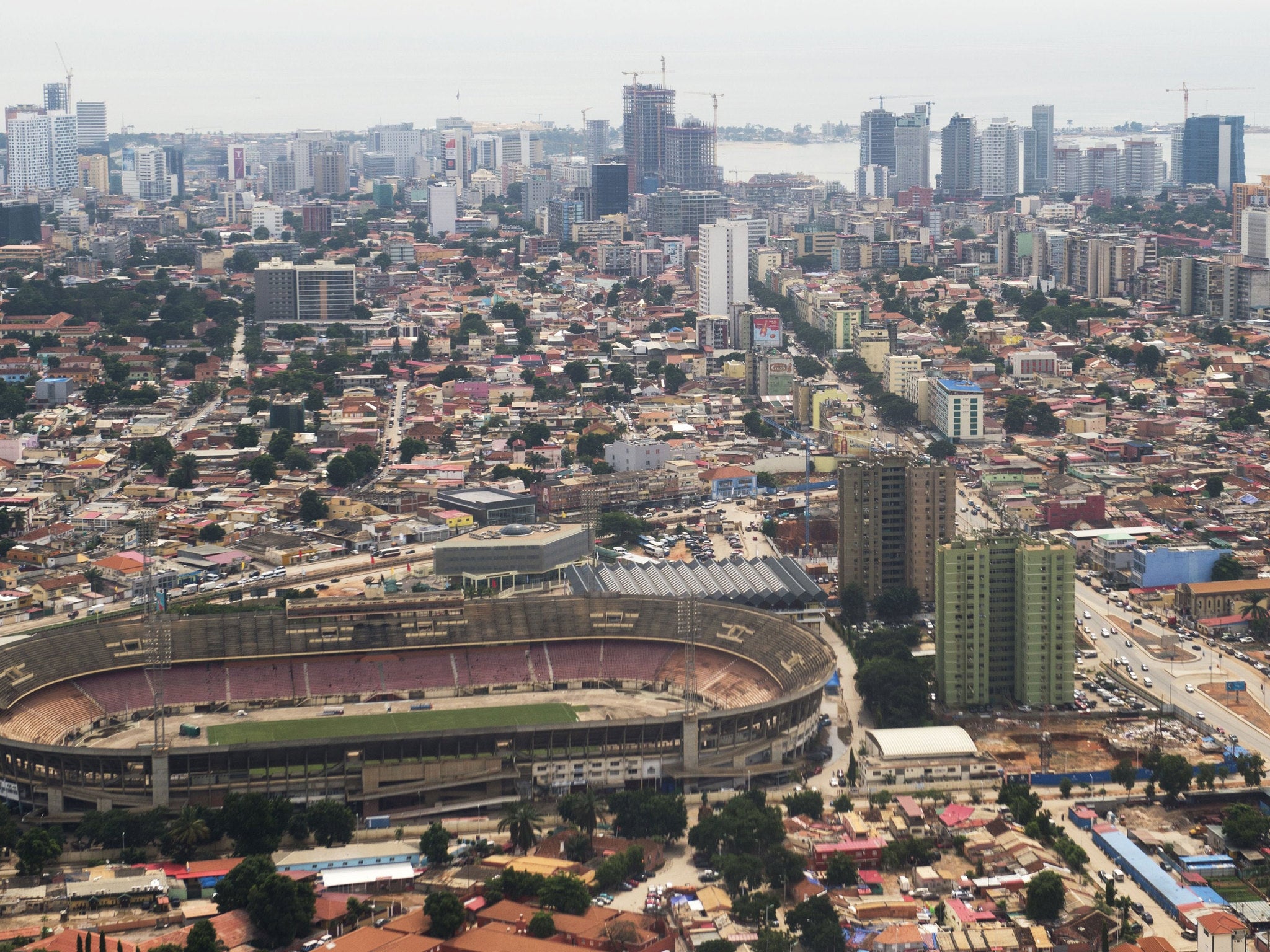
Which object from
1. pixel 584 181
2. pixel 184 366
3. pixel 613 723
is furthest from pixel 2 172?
pixel 613 723

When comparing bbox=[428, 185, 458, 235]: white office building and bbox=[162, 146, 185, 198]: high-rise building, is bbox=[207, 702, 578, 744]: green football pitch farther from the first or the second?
bbox=[162, 146, 185, 198]: high-rise building

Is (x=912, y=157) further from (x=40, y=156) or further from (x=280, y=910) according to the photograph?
(x=280, y=910)

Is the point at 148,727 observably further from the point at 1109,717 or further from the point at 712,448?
the point at 712,448

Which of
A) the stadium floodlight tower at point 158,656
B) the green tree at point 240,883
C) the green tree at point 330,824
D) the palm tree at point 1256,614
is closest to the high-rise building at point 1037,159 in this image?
the palm tree at point 1256,614

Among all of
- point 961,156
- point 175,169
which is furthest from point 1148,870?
point 175,169

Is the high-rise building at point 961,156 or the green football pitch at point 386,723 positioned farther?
the high-rise building at point 961,156

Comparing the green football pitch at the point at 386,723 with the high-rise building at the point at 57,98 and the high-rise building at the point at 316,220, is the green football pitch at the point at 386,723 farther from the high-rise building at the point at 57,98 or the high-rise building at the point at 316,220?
the high-rise building at the point at 57,98
